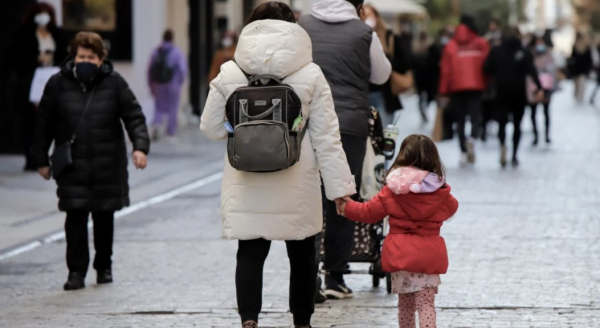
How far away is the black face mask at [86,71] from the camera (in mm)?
8039

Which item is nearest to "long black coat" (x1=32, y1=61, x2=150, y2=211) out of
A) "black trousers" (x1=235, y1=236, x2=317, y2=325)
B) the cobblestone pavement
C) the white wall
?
the cobblestone pavement

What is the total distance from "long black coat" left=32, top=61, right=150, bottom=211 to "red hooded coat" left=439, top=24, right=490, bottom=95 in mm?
9149

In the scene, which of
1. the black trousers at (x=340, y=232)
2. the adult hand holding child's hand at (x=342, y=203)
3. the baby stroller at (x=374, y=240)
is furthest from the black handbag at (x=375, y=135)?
the adult hand holding child's hand at (x=342, y=203)

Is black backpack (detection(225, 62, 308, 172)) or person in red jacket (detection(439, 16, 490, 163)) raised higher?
black backpack (detection(225, 62, 308, 172))

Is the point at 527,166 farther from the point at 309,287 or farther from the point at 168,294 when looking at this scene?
the point at 309,287

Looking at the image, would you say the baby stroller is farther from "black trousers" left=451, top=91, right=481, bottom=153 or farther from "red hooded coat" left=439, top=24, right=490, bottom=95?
"black trousers" left=451, top=91, right=481, bottom=153

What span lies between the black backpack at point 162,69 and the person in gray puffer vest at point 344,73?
13.9 meters

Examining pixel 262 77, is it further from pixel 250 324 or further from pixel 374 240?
pixel 374 240

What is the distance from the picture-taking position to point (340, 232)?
7.40 metres

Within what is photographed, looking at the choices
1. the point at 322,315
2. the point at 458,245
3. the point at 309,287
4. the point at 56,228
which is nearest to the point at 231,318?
the point at 322,315

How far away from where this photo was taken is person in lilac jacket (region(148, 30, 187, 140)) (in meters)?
21.2

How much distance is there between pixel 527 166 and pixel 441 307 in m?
10.0

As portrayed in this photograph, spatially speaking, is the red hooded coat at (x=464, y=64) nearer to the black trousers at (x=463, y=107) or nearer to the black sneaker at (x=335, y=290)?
the black trousers at (x=463, y=107)

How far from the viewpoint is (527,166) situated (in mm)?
17047
